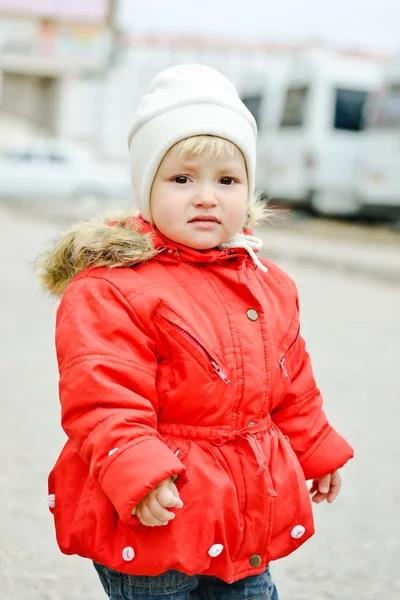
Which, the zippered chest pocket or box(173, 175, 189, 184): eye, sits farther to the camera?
box(173, 175, 189, 184): eye

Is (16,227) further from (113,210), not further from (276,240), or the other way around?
(113,210)

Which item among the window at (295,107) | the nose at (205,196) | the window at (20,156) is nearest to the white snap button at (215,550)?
the nose at (205,196)

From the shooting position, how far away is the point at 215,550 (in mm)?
1924

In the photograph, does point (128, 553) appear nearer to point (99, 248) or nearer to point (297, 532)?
point (297, 532)

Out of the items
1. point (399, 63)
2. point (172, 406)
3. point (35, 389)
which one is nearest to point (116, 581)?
point (172, 406)

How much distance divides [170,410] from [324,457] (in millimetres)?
446

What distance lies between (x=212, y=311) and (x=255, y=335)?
10cm

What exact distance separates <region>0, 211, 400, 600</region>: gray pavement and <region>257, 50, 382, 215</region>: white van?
28.4 ft

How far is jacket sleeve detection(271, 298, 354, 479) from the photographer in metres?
2.21

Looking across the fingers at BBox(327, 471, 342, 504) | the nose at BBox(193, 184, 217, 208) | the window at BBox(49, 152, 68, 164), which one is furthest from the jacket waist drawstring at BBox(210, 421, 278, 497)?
the window at BBox(49, 152, 68, 164)

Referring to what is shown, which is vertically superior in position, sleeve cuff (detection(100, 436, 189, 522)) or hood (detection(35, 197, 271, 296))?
hood (detection(35, 197, 271, 296))

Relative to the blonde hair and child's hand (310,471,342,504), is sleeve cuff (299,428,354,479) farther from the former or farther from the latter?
the blonde hair

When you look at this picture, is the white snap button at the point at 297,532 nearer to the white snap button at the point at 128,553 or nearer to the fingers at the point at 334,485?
the fingers at the point at 334,485

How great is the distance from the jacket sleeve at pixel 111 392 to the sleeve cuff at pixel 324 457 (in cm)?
43
